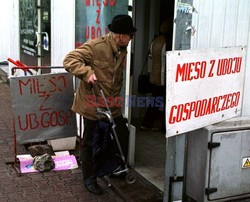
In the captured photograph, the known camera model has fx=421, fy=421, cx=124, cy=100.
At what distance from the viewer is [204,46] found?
155 inches

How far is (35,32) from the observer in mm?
8188

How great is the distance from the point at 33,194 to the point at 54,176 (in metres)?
0.54

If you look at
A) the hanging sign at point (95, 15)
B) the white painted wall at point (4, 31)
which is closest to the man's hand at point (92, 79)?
the hanging sign at point (95, 15)

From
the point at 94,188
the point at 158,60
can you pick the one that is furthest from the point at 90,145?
the point at 158,60

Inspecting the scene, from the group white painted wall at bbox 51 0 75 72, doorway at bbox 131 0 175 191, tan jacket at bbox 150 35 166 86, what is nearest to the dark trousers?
doorway at bbox 131 0 175 191

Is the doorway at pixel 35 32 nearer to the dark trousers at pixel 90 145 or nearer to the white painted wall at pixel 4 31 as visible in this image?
the white painted wall at pixel 4 31

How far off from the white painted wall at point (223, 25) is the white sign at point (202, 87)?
0.22 m

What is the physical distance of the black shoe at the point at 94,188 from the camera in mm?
4479

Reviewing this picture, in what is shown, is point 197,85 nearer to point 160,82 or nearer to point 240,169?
point 240,169

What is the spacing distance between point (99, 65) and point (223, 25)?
128cm

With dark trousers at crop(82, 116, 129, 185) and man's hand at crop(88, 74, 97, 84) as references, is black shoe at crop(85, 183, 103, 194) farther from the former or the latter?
man's hand at crop(88, 74, 97, 84)

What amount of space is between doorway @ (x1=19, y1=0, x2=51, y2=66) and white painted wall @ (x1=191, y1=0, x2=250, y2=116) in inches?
163

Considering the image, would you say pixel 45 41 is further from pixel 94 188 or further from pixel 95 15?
pixel 94 188

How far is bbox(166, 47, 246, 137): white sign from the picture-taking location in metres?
3.22
